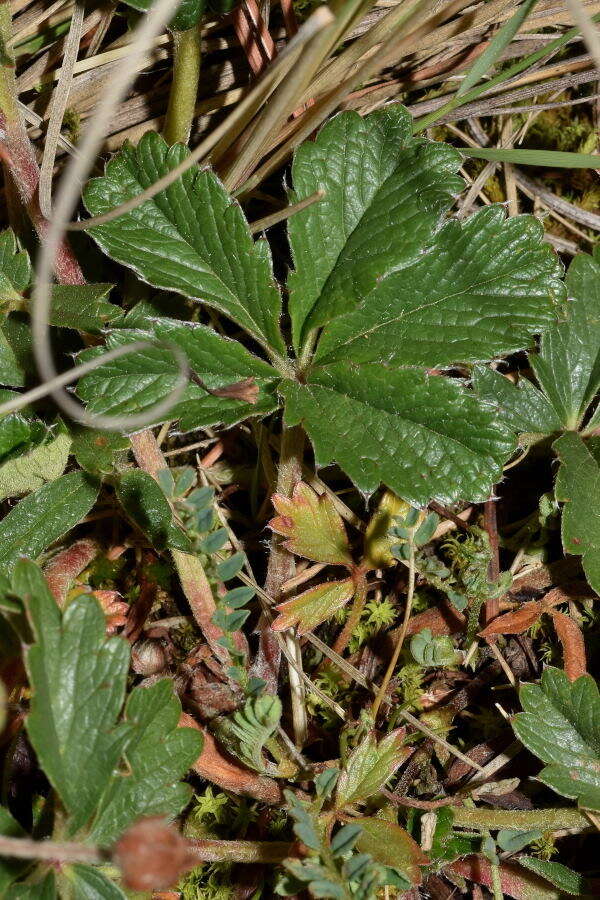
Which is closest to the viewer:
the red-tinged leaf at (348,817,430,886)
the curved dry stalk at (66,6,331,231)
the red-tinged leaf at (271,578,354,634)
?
the curved dry stalk at (66,6,331,231)

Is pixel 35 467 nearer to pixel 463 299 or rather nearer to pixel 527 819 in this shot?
pixel 463 299

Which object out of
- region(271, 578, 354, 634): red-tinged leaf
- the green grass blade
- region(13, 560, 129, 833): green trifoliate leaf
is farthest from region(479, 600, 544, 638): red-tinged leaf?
the green grass blade

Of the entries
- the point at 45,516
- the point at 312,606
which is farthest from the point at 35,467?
the point at 312,606

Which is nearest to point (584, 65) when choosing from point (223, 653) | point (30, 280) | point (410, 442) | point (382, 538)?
point (410, 442)

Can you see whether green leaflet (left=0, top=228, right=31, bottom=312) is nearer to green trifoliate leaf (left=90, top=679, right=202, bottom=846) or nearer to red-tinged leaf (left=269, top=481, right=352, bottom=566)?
red-tinged leaf (left=269, top=481, right=352, bottom=566)

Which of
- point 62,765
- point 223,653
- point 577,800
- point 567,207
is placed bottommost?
point 577,800

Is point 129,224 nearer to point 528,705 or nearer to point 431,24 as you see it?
point 431,24
